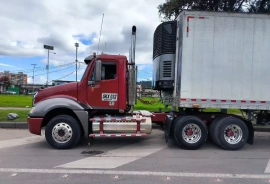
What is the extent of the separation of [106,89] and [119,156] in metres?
1.99

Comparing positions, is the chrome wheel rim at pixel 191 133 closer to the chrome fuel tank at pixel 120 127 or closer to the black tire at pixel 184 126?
the black tire at pixel 184 126

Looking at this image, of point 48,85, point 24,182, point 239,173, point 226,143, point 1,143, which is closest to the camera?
point 24,182

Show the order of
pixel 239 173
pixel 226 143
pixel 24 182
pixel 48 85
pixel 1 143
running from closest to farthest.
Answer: pixel 24 182 < pixel 239 173 < pixel 226 143 < pixel 1 143 < pixel 48 85

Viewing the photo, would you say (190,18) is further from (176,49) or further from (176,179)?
(176,179)

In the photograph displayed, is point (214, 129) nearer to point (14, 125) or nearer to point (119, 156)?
point (119, 156)

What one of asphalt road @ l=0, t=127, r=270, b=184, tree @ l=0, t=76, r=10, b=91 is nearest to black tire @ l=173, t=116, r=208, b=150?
asphalt road @ l=0, t=127, r=270, b=184

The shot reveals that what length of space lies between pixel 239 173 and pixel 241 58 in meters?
3.48

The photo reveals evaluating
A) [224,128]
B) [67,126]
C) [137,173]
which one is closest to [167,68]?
[224,128]

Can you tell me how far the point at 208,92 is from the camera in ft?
25.2

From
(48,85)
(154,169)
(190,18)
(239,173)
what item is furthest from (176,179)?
(48,85)

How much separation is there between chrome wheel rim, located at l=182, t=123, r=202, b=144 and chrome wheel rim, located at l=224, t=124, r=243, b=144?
2.60ft

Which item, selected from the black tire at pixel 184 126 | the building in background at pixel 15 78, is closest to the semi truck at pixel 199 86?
the black tire at pixel 184 126

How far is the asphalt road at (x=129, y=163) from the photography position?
5.17m

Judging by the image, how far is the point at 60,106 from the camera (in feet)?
24.6
